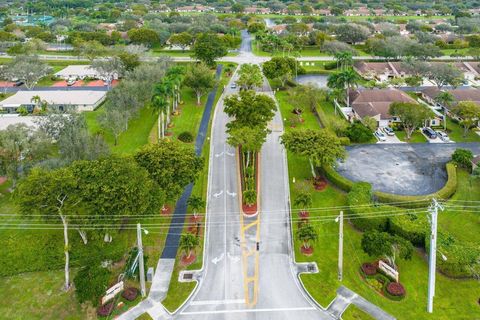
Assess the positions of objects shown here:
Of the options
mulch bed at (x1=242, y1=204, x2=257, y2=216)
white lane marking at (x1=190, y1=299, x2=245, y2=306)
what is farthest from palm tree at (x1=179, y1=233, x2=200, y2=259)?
mulch bed at (x1=242, y1=204, x2=257, y2=216)

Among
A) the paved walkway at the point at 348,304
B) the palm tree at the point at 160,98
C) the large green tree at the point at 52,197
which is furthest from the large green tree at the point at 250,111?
the paved walkway at the point at 348,304

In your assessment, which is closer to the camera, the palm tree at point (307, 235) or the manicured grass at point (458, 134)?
the palm tree at point (307, 235)

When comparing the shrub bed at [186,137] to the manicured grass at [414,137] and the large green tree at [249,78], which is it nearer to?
the large green tree at [249,78]

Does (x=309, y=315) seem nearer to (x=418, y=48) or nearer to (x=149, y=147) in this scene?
(x=149, y=147)

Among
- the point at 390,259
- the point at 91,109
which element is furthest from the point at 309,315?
the point at 91,109

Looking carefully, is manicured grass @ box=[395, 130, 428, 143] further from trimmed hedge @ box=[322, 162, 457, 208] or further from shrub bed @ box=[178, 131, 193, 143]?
shrub bed @ box=[178, 131, 193, 143]

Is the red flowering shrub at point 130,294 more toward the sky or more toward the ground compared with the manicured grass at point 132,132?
more toward the ground

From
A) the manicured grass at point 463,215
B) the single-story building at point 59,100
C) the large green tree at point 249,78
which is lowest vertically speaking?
the manicured grass at point 463,215
